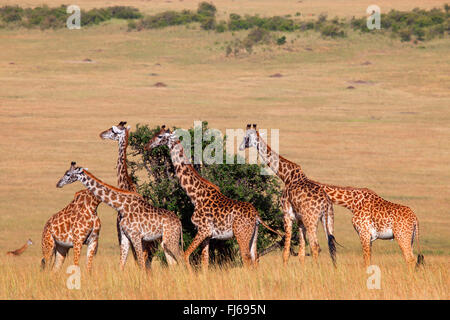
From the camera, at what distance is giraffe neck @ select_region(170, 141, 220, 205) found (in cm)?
1267

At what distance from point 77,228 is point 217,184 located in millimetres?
3152

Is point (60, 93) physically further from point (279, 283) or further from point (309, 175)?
point (279, 283)

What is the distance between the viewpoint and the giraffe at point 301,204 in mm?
12539

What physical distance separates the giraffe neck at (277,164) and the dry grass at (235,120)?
1.38 m

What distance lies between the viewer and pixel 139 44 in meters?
72.5

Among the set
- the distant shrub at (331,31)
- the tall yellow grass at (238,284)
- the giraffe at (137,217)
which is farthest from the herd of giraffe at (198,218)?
the distant shrub at (331,31)

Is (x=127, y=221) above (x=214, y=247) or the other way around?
above

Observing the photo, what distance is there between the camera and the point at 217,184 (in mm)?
14672

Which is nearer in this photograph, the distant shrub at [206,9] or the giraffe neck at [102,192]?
the giraffe neck at [102,192]

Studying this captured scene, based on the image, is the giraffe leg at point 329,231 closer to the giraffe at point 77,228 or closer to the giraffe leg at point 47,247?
the giraffe at point 77,228

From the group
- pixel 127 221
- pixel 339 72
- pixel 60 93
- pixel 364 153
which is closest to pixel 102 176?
pixel 364 153

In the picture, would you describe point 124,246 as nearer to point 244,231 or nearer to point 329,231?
point 244,231

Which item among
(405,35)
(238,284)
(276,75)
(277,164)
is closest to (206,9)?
(405,35)

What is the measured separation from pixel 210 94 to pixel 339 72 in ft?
41.5
